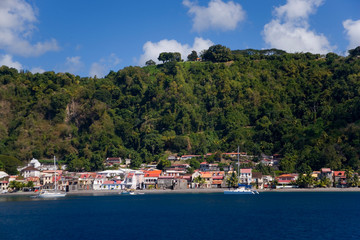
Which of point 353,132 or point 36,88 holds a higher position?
point 36,88

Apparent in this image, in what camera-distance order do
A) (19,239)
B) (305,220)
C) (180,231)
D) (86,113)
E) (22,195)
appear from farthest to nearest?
1. (86,113)
2. (22,195)
3. (305,220)
4. (180,231)
5. (19,239)

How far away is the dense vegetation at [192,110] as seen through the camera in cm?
11650

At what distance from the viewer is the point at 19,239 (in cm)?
4147

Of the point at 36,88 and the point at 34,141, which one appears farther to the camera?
the point at 36,88

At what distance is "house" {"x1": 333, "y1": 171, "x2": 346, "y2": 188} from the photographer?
307ft

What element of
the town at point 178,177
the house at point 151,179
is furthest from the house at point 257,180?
the house at point 151,179

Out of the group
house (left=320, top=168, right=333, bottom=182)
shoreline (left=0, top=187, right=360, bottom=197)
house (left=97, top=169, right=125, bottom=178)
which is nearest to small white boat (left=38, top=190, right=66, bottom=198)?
shoreline (left=0, top=187, right=360, bottom=197)

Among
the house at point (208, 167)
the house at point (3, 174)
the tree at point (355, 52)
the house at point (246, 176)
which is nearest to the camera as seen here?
the house at point (246, 176)

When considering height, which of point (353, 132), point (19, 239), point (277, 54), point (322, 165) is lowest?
point (19, 239)

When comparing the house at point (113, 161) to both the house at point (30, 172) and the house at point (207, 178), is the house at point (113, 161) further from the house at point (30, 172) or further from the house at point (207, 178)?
the house at point (207, 178)

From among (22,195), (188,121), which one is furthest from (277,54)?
(22,195)

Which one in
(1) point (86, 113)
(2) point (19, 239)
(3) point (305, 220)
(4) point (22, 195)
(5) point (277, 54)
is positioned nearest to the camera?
(2) point (19, 239)

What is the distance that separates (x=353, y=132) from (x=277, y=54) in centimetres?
7341

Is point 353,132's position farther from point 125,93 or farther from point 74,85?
point 74,85
